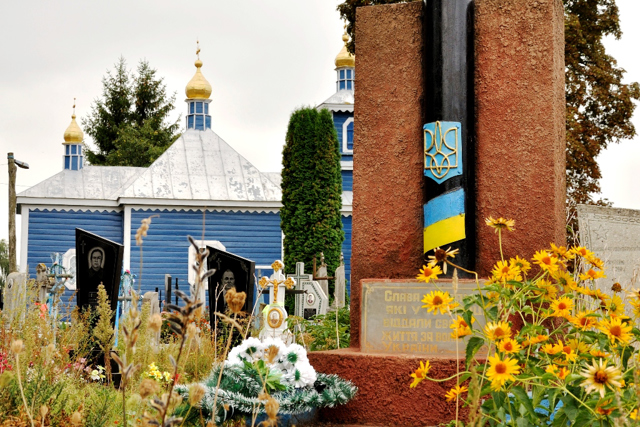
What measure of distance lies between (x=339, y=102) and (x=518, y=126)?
19797 millimetres

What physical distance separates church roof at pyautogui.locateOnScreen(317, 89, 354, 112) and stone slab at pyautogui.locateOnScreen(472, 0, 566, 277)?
19236mm

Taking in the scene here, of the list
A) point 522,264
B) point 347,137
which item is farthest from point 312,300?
point 347,137

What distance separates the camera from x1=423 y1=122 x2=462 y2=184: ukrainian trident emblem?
5.06 metres

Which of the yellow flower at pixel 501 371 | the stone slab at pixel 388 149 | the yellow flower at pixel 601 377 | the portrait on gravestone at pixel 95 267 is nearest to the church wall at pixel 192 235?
the portrait on gravestone at pixel 95 267

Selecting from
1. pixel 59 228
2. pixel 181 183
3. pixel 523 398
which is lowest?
pixel 523 398

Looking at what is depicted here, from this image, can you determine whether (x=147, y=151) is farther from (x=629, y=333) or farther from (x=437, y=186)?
(x=629, y=333)

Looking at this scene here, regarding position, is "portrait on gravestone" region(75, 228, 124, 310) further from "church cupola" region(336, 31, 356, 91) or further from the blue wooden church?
"church cupola" region(336, 31, 356, 91)

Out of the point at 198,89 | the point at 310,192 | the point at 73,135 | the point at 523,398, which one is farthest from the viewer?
the point at 198,89

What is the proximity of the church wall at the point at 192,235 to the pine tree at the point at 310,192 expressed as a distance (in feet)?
10.5

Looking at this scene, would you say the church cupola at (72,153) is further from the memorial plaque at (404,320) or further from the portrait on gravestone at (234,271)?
the memorial plaque at (404,320)

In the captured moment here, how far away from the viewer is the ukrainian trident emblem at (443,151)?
506 cm

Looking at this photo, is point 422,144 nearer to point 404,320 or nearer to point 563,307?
point 404,320

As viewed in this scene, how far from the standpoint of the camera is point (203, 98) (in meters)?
24.3

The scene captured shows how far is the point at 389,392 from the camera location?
4.65 metres
